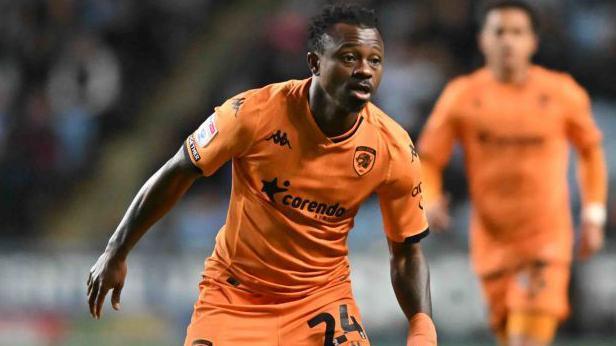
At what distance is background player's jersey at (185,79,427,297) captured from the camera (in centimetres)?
500

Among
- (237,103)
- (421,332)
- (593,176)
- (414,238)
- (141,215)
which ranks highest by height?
(593,176)

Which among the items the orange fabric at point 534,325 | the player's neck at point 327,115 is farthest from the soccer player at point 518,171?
the player's neck at point 327,115

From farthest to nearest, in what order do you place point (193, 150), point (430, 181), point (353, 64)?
point (430, 181), point (193, 150), point (353, 64)

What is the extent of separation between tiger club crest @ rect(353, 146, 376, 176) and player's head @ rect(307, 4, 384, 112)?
0.79ft

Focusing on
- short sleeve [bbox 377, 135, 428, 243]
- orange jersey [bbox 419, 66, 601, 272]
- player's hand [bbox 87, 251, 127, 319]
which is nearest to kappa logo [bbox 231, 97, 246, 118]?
short sleeve [bbox 377, 135, 428, 243]

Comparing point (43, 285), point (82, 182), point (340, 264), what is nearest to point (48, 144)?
point (82, 182)

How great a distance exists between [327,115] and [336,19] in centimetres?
38

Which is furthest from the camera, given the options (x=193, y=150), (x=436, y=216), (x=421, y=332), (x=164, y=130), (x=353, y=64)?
(x=164, y=130)

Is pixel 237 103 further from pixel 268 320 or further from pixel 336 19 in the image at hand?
pixel 268 320

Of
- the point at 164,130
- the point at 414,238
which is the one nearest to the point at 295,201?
the point at 414,238

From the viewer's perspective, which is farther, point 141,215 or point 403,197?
point 403,197

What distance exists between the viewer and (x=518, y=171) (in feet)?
25.1

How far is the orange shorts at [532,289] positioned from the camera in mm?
7508

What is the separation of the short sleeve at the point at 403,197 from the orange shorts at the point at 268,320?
372 mm
